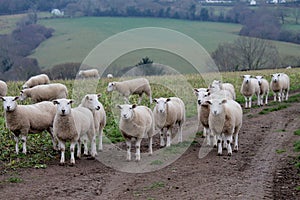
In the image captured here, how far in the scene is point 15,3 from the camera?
10075cm

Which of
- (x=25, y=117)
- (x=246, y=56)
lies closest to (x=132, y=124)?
(x=25, y=117)

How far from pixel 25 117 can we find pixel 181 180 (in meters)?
4.91

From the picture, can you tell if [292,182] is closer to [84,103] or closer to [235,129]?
[235,129]

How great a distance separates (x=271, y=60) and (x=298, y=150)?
164 feet

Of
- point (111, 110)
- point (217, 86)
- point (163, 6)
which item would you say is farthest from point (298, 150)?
point (163, 6)

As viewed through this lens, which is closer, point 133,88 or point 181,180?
point 181,180

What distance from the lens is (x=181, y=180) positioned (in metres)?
9.98

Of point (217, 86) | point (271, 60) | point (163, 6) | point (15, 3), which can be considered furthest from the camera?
point (15, 3)

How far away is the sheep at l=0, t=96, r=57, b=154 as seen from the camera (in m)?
12.3

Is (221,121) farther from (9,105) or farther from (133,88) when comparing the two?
(133,88)

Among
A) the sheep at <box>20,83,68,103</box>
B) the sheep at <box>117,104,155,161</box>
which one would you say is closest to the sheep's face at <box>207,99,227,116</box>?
the sheep at <box>117,104,155,161</box>

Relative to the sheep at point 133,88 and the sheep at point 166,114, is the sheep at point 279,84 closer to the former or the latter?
the sheep at point 133,88

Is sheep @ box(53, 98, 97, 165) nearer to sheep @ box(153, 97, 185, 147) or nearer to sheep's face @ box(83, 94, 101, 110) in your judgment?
sheep's face @ box(83, 94, 101, 110)

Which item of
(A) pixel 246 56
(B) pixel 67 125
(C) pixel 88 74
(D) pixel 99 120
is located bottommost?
(A) pixel 246 56
